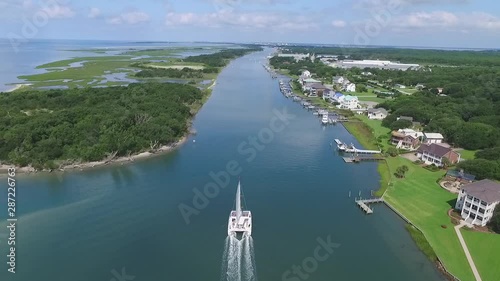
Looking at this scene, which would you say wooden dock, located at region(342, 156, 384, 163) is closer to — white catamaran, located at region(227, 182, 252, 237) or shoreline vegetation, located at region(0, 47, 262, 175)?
white catamaran, located at region(227, 182, 252, 237)

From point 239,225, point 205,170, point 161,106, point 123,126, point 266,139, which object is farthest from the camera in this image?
point 161,106

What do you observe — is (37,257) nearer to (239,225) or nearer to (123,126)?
(239,225)

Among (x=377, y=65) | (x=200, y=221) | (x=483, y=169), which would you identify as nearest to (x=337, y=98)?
(x=483, y=169)

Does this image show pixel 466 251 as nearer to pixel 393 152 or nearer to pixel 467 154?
pixel 393 152

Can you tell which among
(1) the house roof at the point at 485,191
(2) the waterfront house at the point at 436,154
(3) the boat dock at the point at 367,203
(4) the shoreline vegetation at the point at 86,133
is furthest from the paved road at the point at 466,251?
(4) the shoreline vegetation at the point at 86,133

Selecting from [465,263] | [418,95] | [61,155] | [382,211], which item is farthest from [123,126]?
[418,95]

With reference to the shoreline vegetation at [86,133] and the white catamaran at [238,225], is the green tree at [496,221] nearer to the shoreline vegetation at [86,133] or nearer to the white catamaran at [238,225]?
the white catamaran at [238,225]
